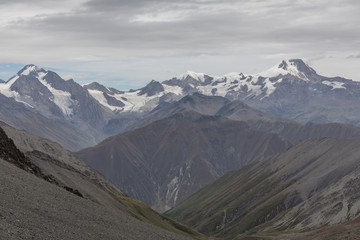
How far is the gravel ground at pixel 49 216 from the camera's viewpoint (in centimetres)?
5778

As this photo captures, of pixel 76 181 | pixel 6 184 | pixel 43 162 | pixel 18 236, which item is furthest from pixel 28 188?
pixel 43 162

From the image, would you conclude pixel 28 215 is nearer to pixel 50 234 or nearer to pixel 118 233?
pixel 50 234

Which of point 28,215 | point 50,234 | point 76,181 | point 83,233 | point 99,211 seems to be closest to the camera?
point 50,234

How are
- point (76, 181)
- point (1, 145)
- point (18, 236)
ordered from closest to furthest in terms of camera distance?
point (18, 236) → point (1, 145) → point (76, 181)

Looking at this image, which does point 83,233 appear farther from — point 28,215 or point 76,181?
point 76,181

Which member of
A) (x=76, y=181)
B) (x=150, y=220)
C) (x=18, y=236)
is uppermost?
(x=18, y=236)

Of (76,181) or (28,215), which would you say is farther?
(76,181)

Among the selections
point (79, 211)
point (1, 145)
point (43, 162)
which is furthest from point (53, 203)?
point (43, 162)

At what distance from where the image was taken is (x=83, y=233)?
221ft

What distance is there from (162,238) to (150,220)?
63.6 m

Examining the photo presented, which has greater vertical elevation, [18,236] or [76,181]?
[18,236]

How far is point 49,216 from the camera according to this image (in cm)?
6794

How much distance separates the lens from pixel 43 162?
501 feet

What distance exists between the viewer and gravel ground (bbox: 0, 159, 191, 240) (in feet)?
190
